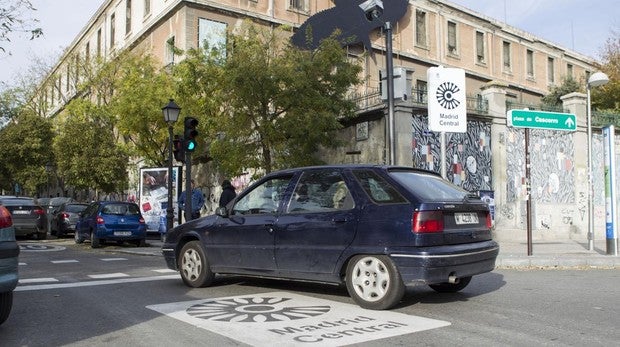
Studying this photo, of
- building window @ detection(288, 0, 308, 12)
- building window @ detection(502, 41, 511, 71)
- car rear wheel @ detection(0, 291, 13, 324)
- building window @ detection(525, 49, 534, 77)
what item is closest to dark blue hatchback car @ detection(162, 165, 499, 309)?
car rear wheel @ detection(0, 291, 13, 324)

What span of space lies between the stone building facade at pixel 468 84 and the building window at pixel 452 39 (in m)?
0.08

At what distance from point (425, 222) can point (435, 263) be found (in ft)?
1.45

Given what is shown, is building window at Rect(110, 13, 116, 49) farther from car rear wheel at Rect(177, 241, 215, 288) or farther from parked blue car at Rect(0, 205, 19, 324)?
parked blue car at Rect(0, 205, 19, 324)

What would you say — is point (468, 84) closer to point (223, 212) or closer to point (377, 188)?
point (223, 212)

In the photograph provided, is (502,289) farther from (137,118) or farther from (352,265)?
(137,118)

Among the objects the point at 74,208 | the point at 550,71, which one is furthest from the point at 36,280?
the point at 550,71

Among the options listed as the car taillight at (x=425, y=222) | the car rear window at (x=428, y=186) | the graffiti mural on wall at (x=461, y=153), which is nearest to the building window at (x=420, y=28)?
the graffiti mural on wall at (x=461, y=153)

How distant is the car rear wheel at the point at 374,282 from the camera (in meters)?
5.84

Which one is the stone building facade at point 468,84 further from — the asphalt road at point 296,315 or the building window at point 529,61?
the asphalt road at point 296,315

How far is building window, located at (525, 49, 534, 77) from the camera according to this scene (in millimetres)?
42184

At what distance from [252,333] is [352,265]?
1.59 m

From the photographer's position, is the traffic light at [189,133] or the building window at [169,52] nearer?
the traffic light at [189,133]

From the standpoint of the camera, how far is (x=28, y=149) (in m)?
35.3

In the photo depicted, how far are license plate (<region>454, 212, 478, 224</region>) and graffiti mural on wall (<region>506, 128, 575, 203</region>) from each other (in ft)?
42.4
